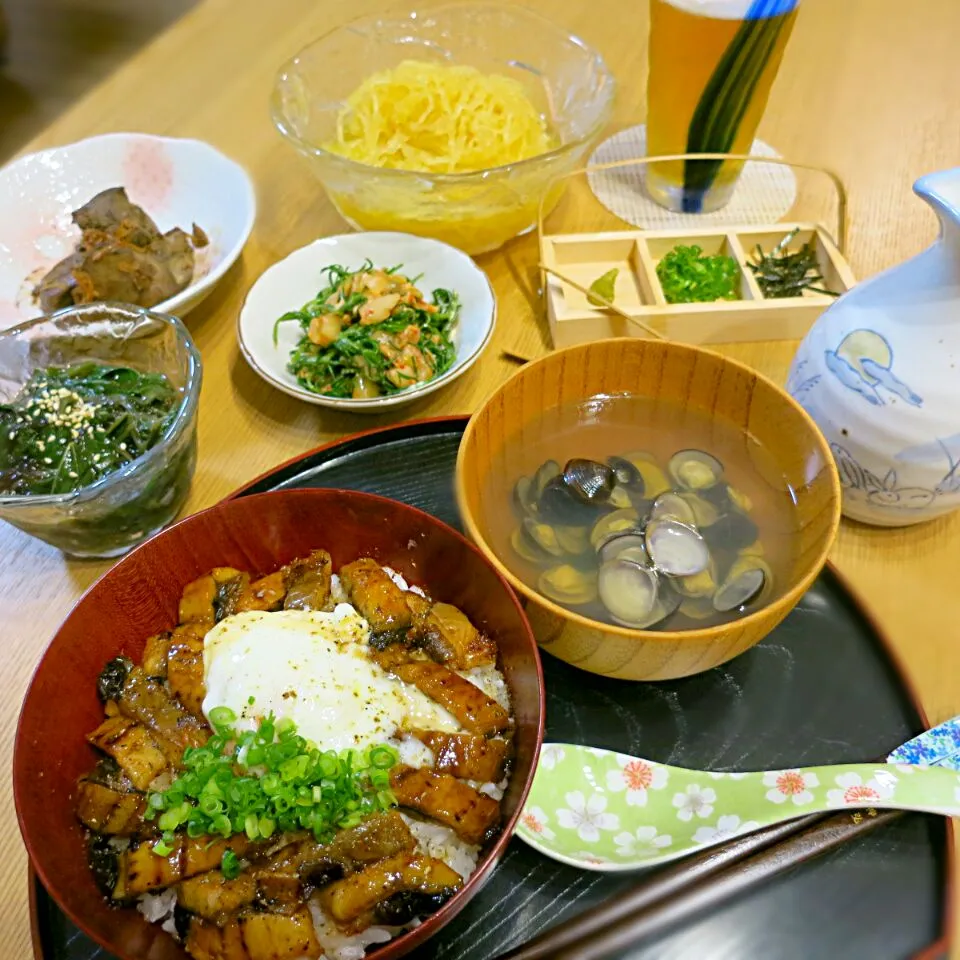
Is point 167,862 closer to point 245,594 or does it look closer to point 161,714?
point 161,714

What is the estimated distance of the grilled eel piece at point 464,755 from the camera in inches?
46.1

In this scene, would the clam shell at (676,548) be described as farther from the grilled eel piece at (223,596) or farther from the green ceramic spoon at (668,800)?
the grilled eel piece at (223,596)

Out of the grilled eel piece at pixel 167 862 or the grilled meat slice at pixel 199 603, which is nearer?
the grilled eel piece at pixel 167 862

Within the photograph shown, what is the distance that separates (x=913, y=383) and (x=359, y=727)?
3.72 feet

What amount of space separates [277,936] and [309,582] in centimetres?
55

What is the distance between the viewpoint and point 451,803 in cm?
112

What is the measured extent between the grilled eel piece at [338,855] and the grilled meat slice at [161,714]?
23cm

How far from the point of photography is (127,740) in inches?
46.3

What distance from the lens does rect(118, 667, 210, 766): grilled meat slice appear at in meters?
1.21

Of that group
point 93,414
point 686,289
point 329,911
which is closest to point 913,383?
point 686,289

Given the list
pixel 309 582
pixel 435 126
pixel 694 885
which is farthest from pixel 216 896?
pixel 435 126

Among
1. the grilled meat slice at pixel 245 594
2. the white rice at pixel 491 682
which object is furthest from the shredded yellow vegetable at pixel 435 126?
the white rice at pixel 491 682

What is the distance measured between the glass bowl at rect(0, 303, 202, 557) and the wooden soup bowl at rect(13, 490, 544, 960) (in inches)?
10.6

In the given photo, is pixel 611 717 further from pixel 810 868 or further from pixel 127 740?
pixel 127 740
